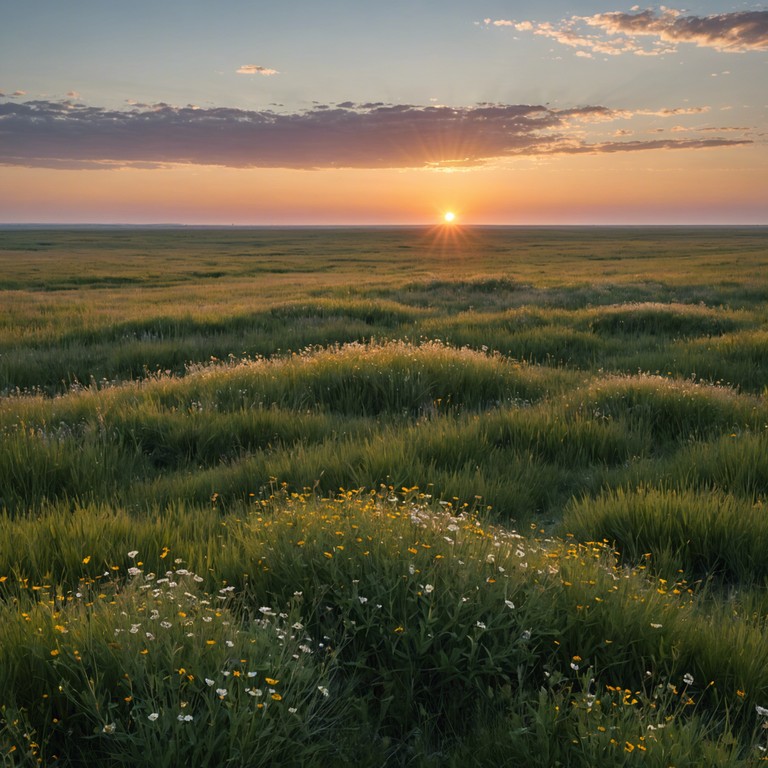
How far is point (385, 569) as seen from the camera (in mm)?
3154

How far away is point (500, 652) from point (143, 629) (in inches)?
63.1

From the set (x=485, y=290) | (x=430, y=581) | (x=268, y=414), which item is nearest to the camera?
(x=430, y=581)

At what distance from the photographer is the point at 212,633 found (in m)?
2.66

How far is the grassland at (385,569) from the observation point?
2.45 m

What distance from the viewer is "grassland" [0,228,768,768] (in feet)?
8.04

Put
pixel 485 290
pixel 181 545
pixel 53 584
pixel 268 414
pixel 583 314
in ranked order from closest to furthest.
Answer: pixel 53 584
pixel 181 545
pixel 268 414
pixel 583 314
pixel 485 290

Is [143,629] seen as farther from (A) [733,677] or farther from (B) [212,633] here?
(A) [733,677]

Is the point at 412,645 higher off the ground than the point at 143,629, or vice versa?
the point at 143,629

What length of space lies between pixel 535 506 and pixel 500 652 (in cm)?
267

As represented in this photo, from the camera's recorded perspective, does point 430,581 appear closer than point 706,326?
Yes

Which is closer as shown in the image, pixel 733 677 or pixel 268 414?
pixel 733 677

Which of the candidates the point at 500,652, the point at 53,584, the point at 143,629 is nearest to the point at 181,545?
the point at 53,584

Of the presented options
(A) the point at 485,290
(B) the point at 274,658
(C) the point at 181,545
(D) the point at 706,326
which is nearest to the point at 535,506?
(C) the point at 181,545

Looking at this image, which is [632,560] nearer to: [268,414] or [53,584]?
[53,584]
